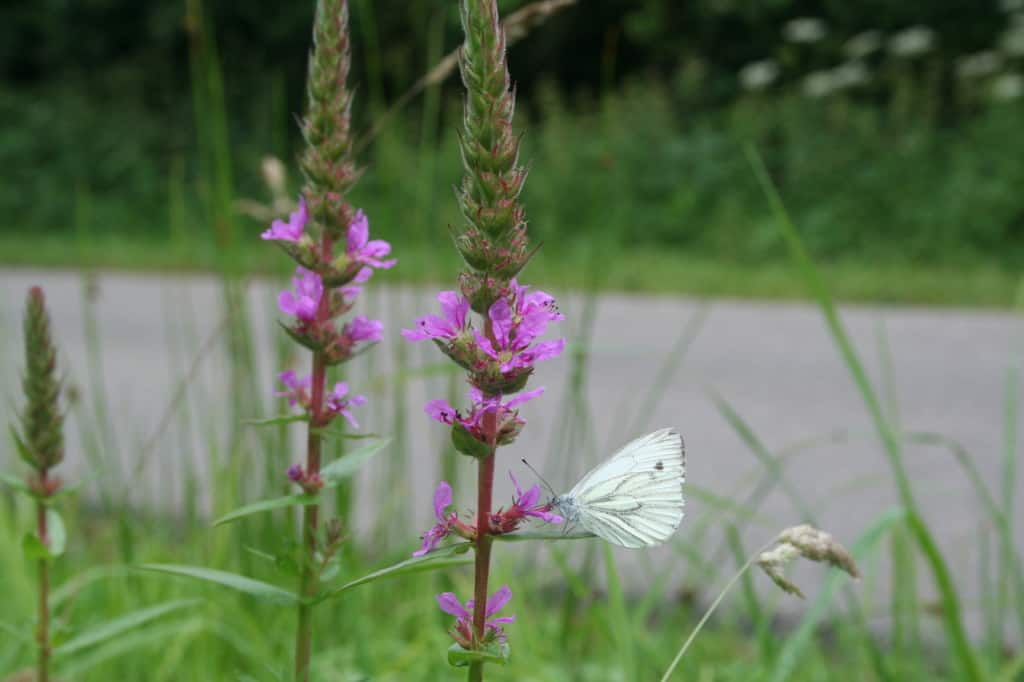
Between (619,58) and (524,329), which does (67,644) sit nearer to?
(524,329)

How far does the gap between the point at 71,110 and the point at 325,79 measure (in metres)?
15.2

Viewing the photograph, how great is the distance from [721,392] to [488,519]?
16.3 ft

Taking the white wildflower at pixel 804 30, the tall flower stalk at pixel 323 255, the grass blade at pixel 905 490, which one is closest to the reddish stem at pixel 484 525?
the tall flower stalk at pixel 323 255

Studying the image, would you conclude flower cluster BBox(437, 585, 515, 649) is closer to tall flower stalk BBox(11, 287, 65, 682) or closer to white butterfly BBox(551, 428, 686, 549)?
white butterfly BBox(551, 428, 686, 549)

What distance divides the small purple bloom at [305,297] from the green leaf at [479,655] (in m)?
0.39

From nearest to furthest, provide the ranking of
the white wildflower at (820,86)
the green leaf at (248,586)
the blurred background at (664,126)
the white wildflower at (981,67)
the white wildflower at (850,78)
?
the green leaf at (248,586), the blurred background at (664,126), the white wildflower at (820,86), the white wildflower at (850,78), the white wildflower at (981,67)

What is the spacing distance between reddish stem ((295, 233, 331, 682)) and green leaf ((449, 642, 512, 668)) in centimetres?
28

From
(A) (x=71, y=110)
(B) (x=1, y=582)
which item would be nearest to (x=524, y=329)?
(B) (x=1, y=582)

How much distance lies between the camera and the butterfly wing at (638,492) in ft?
2.81

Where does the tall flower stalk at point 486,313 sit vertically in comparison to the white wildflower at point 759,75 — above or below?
below

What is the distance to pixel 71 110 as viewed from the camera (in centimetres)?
1473

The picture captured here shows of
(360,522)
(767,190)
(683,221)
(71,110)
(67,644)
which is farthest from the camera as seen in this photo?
(71,110)

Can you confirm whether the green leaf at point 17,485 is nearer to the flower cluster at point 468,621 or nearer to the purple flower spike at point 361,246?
the purple flower spike at point 361,246

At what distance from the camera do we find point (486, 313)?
798mm
